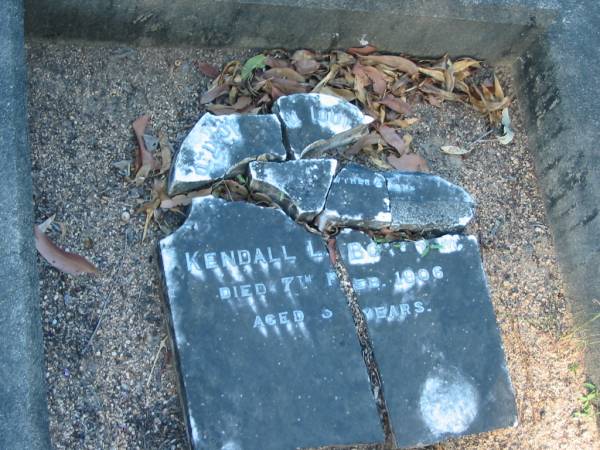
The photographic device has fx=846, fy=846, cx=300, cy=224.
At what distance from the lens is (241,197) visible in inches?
102

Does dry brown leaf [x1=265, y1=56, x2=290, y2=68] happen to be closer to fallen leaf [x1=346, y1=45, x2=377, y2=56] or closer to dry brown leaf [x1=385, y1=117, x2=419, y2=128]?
fallen leaf [x1=346, y1=45, x2=377, y2=56]

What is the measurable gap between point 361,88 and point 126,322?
1.15m

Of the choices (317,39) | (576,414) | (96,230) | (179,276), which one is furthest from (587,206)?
(96,230)

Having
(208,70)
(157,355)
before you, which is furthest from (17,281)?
(208,70)

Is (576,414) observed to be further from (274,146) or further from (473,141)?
(274,146)

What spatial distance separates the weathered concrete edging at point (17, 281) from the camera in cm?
197

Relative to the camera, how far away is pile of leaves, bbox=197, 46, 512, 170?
283cm

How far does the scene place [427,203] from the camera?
2.68 metres

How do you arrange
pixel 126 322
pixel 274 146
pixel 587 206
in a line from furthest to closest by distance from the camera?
1. pixel 587 206
2. pixel 274 146
3. pixel 126 322

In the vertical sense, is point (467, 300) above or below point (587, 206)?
below

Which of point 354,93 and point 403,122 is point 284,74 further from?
point 403,122

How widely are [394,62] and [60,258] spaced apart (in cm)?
135

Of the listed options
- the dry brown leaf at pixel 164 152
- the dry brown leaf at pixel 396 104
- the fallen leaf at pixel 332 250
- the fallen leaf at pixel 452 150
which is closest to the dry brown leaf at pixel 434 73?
the dry brown leaf at pixel 396 104

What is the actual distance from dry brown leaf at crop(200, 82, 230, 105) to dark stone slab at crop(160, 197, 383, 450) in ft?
1.52
